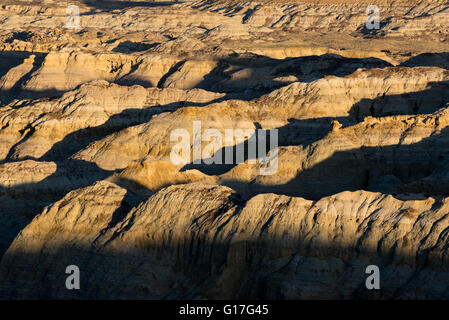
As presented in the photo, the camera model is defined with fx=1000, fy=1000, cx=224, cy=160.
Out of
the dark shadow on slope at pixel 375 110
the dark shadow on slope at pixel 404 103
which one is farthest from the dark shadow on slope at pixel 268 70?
the dark shadow on slope at pixel 375 110

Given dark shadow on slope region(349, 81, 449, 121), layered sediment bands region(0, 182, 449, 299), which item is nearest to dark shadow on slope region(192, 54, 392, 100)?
dark shadow on slope region(349, 81, 449, 121)

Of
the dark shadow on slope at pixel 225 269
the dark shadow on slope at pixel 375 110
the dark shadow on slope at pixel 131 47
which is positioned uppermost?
the dark shadow on slope at pixel 131 47

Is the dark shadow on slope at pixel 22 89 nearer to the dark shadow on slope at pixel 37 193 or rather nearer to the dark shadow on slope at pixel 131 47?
the dark shadow on slope at pixel 131 47

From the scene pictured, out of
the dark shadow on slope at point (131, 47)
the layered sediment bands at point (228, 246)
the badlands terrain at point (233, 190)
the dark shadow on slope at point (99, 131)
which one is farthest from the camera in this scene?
the dark shadow on slope at point (131, 47)

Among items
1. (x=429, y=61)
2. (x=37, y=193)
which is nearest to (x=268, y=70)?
(x=429, y=61)

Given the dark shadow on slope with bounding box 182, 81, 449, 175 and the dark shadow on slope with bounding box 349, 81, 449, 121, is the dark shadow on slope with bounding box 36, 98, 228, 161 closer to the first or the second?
the dark shadow on slope with bounding box 182, 81, 449, 175

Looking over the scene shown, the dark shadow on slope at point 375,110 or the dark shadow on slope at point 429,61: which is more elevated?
the dark shadow on slope at point 429,61
